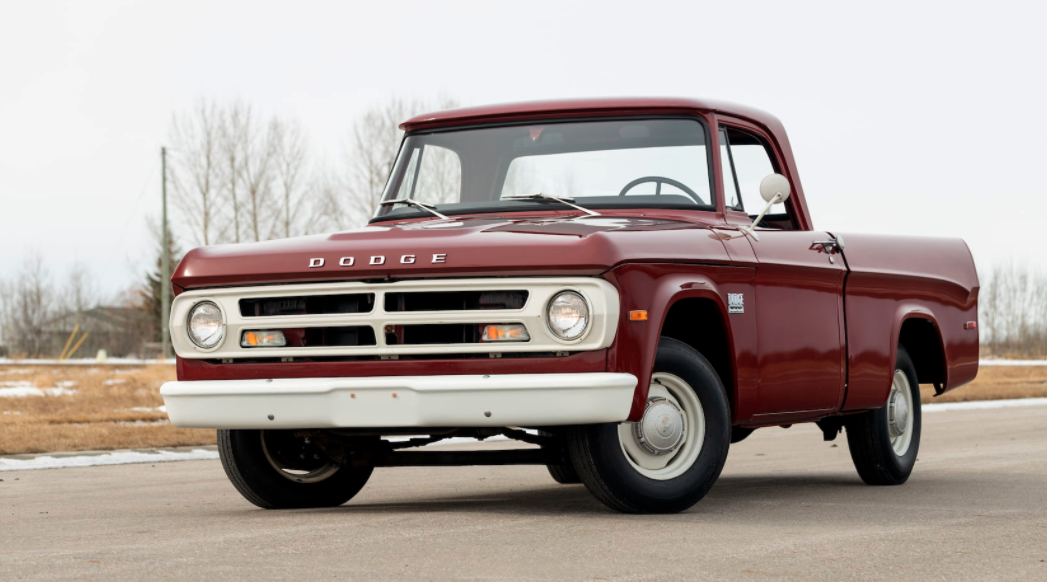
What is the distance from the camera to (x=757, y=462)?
10867mm

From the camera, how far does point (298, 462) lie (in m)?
7.35

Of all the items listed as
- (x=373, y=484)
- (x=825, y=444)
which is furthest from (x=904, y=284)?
(x=825, y=444)

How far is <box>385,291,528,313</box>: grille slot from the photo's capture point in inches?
238

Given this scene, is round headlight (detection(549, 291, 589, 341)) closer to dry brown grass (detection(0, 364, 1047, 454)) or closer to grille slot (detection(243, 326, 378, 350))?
grille slot (detection(243, 326, 378, 350))

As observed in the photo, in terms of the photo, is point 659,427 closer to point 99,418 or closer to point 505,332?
point 505,332

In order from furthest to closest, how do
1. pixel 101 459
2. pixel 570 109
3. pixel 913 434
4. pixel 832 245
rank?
pixel 101 459 < pixel 913 434 < pixel 832 245 < pixel 570 109

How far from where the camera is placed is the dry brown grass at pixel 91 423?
39.5ft

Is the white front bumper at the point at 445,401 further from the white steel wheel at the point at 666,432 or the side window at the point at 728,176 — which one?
the side window at the point at 728,176

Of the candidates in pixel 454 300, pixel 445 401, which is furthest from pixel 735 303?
pixel 445 401

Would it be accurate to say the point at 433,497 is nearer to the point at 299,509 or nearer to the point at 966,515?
the point at 299,509

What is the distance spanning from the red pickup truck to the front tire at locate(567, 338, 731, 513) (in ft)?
0.03

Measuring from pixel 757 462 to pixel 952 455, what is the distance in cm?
157

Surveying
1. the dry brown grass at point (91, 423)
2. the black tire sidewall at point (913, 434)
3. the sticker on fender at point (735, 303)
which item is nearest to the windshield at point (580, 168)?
the sticker on fender at point (735, 303)

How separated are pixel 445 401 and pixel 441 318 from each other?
14.6 inches
